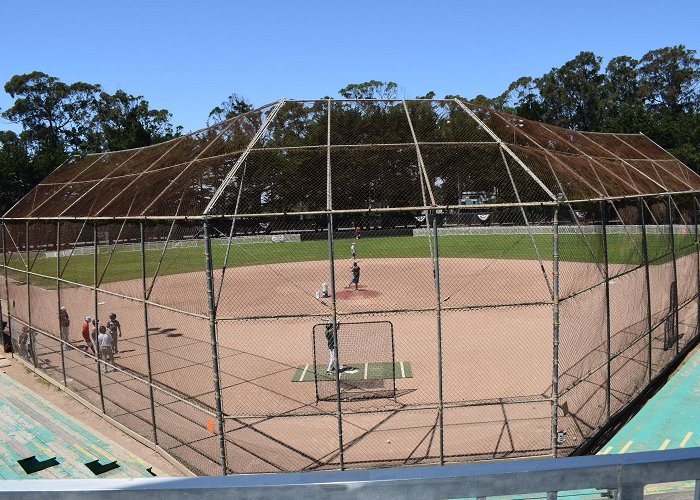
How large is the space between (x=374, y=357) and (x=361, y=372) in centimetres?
138

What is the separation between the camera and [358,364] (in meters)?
14.9

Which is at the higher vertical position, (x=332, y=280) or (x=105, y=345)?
(x=332, y=280)

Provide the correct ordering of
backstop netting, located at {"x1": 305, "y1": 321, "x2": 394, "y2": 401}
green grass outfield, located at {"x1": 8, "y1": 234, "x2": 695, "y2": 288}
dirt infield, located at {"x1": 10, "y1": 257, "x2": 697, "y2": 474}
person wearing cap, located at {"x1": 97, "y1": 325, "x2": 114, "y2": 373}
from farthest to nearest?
1. green grass outfield, located at {"x1": 8, "y1": 234, "x2": 695, "y2": 288}
2. person wearing cap, located at {"x1": 97, "y1": 325, "x2": 114, "y2": 373}
3. backstop netting, located at {"x1": 305, "y1": 321, "x2": 394, "y2": 401}
4. dirt infield, located at {"x1": 10, "y1": 257, "x2": 697, "y2": 474}

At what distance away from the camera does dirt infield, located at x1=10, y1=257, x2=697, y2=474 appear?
9969 mm

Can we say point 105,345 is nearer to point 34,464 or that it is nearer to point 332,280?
point 34,464

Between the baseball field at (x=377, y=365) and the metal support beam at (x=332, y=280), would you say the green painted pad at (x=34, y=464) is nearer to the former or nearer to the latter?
the baseball field at (x=377, y=365)

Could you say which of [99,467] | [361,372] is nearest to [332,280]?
[99,467]

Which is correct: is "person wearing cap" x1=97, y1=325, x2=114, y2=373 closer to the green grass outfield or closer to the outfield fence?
the outfield fence

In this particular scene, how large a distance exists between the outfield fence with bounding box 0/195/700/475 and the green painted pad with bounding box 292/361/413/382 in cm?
8

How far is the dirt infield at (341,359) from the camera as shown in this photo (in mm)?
9969

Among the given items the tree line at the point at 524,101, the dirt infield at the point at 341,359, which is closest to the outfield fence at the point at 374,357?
the dirt infield at the point at 341,359

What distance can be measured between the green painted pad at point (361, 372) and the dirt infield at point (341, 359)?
0.27 m

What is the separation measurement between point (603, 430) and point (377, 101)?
8.20 m

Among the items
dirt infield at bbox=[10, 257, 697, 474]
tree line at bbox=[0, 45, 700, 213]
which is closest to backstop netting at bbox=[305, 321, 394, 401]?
dirt infield at bbox=[10, 257, 697, 474]
